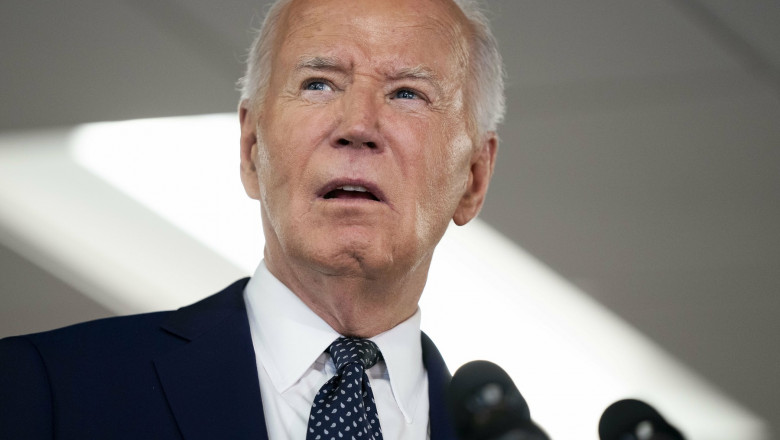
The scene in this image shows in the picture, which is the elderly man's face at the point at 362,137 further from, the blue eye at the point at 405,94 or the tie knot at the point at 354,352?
the tie knot at the point at 354,352

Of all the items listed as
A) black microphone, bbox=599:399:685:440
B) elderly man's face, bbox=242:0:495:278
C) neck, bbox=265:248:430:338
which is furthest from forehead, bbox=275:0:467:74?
black microphone, bbox=599:399:685:440

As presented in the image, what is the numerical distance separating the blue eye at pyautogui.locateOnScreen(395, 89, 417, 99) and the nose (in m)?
0.06

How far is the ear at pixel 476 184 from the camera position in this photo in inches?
72.9

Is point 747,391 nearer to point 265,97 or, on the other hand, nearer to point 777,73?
point 777,73

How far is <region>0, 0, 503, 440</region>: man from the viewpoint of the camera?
55.8 inches

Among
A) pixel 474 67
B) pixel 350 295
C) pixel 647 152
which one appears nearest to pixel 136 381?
pixel 350 295

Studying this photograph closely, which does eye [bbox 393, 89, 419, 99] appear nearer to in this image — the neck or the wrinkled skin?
the wrinkled skin

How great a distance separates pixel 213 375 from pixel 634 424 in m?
0.72

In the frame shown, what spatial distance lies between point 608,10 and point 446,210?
5.10ft

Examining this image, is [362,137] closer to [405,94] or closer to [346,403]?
[405,94]

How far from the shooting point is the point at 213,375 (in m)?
1.46

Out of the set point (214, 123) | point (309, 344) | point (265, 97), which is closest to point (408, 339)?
point (309, 344)

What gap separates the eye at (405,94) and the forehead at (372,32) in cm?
5

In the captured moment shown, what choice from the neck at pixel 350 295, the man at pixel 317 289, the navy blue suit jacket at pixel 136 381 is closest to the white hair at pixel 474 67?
the man at pixel 317 289
